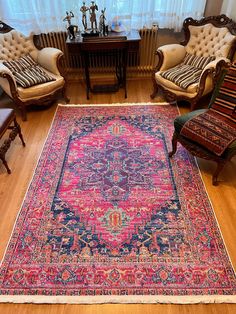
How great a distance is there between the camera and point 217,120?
2.25m

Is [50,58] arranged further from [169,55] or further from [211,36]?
[211,36]

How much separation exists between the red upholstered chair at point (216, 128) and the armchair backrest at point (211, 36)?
31.2 inches

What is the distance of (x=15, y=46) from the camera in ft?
10.8

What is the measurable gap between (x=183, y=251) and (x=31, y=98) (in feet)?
7.98

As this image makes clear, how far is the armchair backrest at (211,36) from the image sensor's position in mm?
2998

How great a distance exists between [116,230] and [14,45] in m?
2.80

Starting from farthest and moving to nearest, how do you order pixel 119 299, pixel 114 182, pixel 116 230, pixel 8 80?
→ pixel 8 80 < pixel 114 182 < pixel 116 230 < pixel 119 299

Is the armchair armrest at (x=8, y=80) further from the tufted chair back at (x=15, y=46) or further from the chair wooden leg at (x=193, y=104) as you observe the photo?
the chair wooden leg at (x=193, y=104)

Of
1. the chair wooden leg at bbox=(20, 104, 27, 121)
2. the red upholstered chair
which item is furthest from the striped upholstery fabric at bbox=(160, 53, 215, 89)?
the chair wooden leg at bbox=(20, 104, 27, 121)

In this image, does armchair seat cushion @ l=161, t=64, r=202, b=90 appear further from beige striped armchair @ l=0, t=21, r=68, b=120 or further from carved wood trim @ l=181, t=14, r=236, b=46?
beige striped armchair @ l=0, t=21, r=68, b=120

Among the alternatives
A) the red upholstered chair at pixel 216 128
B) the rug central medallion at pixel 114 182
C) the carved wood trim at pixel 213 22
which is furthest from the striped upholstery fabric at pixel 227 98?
the carved wood trim at pixel 213 22

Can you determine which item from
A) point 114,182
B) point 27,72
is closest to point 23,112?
point 27,72

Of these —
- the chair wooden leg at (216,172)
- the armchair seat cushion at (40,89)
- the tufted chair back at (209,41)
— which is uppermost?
the tufted chair back at (209,41)

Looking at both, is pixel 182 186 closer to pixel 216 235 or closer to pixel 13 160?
pixel 216 235
